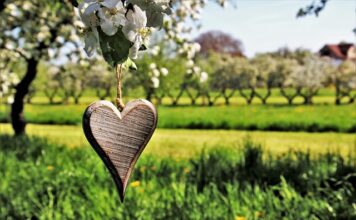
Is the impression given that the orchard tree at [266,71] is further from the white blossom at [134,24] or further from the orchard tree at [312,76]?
the white blossom at [134,24]

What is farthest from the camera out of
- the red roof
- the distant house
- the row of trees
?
the red roof

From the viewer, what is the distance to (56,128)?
21297 millimetres

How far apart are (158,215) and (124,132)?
342 cm

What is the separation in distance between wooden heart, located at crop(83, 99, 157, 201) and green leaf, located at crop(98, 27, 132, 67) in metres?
0.16

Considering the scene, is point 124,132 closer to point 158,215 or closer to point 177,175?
point 158,215

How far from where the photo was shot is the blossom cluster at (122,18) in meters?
1.44

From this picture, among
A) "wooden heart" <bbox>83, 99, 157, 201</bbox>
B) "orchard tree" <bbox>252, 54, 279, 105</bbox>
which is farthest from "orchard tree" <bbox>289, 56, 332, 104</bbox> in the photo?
"wooden heart" <bbox>83, 99, 157, 201</bbox>

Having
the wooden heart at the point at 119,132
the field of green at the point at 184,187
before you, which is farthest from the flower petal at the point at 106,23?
the field of green at the point at 184,187

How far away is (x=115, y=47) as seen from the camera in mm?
1557

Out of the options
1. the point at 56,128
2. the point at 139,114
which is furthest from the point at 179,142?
the point at 139,114

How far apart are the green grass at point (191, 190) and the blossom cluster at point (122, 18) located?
3472mm

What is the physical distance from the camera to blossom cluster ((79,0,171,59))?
1.44 meters

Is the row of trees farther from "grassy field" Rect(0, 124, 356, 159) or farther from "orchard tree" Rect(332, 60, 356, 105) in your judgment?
"grassy field" Rect(0, 124, 356, 159)

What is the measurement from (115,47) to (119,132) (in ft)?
0.92
